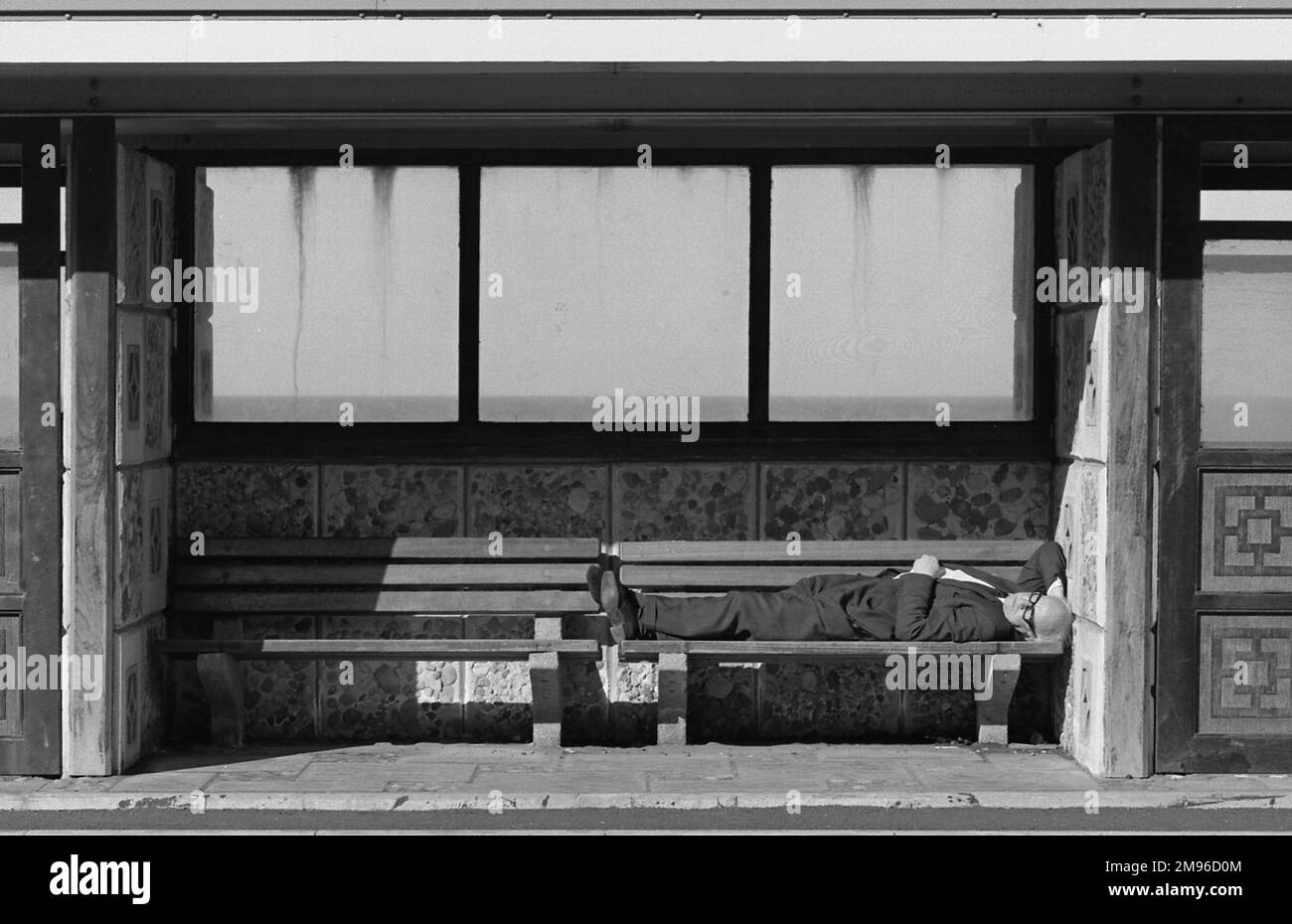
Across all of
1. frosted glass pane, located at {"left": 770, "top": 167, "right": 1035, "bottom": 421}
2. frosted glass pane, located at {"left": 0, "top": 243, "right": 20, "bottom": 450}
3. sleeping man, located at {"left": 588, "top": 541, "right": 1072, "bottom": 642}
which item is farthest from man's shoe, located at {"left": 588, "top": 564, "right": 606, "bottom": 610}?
frosted glass pane, located at {"left": 0, "top": 243, "right": 20, "bottom": 450}

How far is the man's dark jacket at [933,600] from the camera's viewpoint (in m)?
7.59

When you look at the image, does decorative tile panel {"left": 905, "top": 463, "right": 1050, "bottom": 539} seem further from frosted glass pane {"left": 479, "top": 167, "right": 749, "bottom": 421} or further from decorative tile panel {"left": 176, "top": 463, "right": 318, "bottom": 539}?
decorative tile panel {"left": 176, "top": 463, "right": 318, "bottom": 539}

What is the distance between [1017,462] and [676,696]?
181 cm

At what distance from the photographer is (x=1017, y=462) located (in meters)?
8.11

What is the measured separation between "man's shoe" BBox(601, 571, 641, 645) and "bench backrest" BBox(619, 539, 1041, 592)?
0.33 meters

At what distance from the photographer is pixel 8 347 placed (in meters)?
7.21

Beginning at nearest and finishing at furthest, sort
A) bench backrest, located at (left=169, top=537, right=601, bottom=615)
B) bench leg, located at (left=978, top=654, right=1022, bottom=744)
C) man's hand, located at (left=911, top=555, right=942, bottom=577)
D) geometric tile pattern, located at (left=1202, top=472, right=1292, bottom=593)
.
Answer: geometric tile pattern, located at (left=1202, top=472, right=1292, bottom=593) → bench leg, located at (left=978, top=654, right=1022, bottom=744) → man's hand, located at (left=911, top=555, right=942, bottom=577) → bench backrest, located at (left=169, top=537, right=601, bottom=615)

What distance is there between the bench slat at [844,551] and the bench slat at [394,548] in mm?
250

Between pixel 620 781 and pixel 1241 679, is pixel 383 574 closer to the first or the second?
pixel 620 781

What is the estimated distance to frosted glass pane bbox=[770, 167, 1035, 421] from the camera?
8.17 metres

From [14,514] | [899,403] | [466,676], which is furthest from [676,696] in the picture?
[14,514]

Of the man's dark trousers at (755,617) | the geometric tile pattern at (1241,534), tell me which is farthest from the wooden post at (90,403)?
the geometric tile pattern at (1241,534)

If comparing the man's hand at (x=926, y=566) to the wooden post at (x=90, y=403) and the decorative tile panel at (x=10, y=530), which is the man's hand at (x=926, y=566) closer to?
the wooden post at (x=90, y=403)

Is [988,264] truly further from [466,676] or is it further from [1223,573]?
[466,676]
